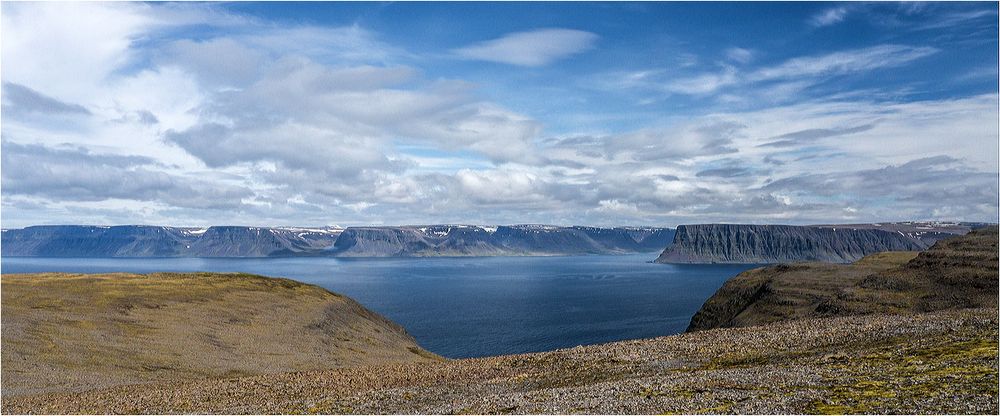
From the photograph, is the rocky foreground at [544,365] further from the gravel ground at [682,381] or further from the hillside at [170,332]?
the hillside at [170,332]

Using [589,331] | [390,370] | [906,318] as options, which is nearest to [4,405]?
[390,370]

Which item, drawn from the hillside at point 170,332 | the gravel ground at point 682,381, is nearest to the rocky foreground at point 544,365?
the gravel ground at point 682,381

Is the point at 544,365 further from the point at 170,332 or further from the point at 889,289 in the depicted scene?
the point at 889,289

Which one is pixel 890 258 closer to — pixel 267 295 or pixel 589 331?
pixel 589 331

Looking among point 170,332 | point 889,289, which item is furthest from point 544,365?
point 889,289

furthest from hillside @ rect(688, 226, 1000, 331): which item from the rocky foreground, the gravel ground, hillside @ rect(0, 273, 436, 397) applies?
hillside @ rect(0, 273, 436, 397)

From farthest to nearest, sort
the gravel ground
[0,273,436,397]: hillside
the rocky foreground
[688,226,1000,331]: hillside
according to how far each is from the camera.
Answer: [688,226,1000,331]: hillside
[0,273,436,397]: hillside
the rocky foreground
the gravel ground

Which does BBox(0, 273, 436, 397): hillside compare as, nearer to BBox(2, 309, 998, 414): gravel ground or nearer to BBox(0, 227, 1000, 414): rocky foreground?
BBox(0, 227, 1000, 414): rocky foreground
